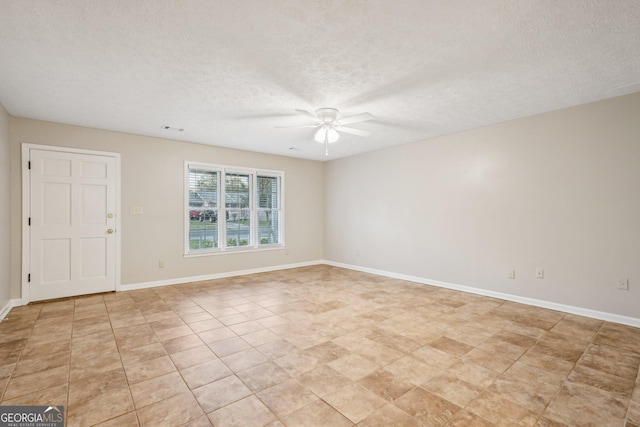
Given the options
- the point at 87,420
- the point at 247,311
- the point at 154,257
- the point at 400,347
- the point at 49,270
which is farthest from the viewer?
the point at 154,257

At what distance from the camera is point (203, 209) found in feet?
18.4

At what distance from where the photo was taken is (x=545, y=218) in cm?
391

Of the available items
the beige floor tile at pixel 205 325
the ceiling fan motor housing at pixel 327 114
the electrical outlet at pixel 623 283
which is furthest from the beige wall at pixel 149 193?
the electrical outlet at pixel 623 283

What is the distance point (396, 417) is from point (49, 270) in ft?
16.3

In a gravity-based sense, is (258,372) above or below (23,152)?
below

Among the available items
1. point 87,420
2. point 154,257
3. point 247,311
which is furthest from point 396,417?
point 154,257

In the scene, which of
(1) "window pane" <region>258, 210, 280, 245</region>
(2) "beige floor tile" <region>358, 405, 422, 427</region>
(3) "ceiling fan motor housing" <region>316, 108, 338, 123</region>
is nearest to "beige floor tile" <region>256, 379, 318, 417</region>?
(2) "beige floor tile" <region>358, 405, 422, 427</region>

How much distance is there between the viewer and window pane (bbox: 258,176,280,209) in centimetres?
640

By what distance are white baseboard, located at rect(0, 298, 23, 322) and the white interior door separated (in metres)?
0.14

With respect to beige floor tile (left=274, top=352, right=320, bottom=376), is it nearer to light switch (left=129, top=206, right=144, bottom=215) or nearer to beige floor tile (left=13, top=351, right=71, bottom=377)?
beige floor tile (left=13, top=351, right=71, bottom=377)

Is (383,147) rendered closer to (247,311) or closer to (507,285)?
(507,285)

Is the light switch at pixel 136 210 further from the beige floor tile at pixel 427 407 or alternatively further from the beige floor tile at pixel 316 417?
the beige floor tile at pixel 427 407

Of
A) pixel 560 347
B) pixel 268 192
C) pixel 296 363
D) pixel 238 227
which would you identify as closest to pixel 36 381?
pixel 296 363

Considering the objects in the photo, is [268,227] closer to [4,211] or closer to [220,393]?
[4,211]
